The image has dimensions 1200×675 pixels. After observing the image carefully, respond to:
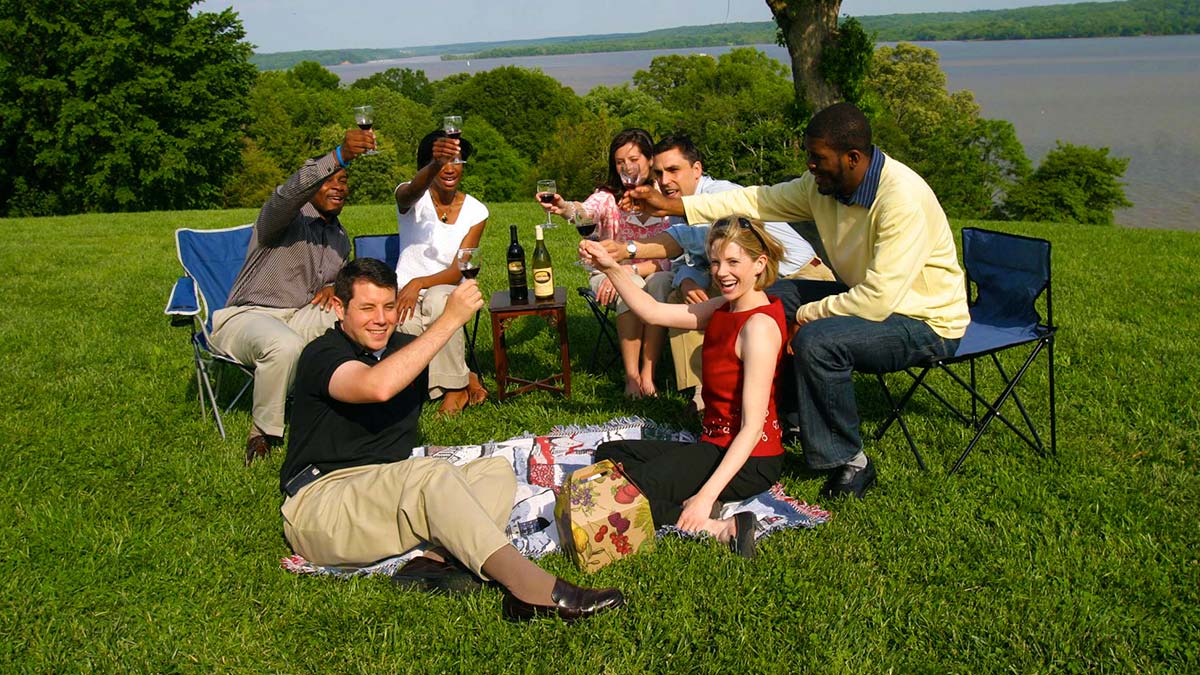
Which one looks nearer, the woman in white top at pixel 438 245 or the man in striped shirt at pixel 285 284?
the man in striped shirt at pixel 285 284

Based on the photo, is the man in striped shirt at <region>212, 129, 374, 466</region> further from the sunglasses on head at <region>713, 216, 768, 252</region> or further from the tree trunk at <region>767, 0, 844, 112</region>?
the tree trunk at <region>767, 0, 844, 112</region>

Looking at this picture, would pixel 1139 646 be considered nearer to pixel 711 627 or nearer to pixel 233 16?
pixel 711 627

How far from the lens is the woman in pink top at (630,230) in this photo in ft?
17.0

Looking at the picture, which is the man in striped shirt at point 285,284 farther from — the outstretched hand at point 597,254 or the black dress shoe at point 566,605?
the black dress shoe at point 566,605

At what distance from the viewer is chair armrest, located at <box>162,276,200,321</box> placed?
481 cm

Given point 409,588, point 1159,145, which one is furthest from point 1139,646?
point 1159,145

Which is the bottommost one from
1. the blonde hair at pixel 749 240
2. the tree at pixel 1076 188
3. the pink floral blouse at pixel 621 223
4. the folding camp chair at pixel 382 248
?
the tree at pixel 1076 188

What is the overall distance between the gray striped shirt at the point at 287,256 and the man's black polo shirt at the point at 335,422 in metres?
1.71

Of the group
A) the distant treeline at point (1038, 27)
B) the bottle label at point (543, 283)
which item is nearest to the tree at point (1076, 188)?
the bottle label at point (543, 283)

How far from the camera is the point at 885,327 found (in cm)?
377

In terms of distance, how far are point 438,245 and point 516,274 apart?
30.4 inches

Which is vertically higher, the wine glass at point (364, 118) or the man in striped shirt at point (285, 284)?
the wine glass at point (364, 118)

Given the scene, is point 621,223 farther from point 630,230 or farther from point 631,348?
point 631,348

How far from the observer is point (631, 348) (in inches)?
208
